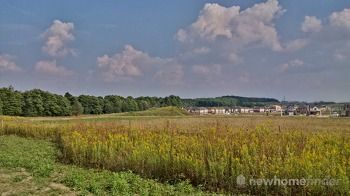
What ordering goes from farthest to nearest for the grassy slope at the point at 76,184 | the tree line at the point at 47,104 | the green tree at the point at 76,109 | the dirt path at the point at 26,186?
the green tree at the point at 76,109 → the tree line at the point at 47,104 → the dirt path at the point at 26,186 → the grassy slope at the point at 76,184

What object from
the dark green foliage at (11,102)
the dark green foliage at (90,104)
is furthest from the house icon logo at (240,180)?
the dark green foliage at (90,104)

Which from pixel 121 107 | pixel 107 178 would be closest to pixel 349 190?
pixel 107 178

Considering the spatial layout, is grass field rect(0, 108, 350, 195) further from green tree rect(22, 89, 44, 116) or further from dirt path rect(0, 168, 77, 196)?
green tree rect(22, 89, 44, 116)

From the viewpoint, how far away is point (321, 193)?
7.88m

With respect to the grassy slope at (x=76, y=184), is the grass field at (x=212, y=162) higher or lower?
higher

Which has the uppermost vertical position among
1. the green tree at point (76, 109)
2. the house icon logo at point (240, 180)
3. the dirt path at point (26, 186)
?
the green tree at point (76, 109)

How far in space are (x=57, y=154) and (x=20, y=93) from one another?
77.2 metres

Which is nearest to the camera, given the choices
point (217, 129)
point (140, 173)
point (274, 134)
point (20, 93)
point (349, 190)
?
point (349, 190)

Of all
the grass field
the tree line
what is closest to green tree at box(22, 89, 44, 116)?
the tree line

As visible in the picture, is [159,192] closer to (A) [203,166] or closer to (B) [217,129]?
(A) [203,166]

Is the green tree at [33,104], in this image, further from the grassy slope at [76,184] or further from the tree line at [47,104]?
the grassy slope at [76,184]

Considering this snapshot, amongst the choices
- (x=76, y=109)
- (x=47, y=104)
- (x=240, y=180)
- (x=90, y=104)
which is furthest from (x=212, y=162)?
(x=90, y=104)

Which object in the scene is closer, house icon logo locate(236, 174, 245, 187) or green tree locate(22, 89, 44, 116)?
house icon logo locate(236, 174, 245, 187)

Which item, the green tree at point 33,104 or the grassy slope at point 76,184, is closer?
the grassy slope at point 76,184
